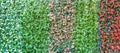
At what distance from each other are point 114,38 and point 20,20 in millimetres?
1548

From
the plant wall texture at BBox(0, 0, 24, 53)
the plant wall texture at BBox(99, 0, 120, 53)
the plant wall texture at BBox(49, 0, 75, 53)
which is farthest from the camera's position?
the plant wall texture at BBox(99, 0, 120, 53)

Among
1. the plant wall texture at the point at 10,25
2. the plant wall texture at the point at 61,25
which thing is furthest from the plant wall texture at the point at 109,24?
the plant wall texture at the point at 10,25

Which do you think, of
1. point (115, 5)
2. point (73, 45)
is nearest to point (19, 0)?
point (73, 45)

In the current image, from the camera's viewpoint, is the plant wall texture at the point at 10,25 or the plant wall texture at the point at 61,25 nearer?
the plant wall texture at the point at 10,25

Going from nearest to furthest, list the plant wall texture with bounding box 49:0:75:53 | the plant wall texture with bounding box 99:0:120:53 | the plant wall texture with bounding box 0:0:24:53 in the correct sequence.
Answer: the plant wall texture with bounding box 0:0:24:53
the plant wall texture with bounding box 49:0:75:53
the plant wall texture with bounding box 99:0:120:53

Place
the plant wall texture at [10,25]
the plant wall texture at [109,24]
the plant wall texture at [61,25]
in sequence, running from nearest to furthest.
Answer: the plant wall texture at [10,25] → the plant wall texture at [61,25] → the plant wall texture at [109,24]

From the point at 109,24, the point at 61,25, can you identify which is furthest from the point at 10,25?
the point at 109,24

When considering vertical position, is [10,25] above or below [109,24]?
above

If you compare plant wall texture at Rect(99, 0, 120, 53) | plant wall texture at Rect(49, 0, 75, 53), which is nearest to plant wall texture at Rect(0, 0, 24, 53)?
plant wall texture at Rect(49, 0, 75, 53)

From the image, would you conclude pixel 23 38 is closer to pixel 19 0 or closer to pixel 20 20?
pixel 20 20

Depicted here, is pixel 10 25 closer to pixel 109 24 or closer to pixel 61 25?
pixel 61 25

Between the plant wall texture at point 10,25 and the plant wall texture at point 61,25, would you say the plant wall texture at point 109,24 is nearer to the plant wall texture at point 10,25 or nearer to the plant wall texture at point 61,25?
the plant wall texture at point 61,25

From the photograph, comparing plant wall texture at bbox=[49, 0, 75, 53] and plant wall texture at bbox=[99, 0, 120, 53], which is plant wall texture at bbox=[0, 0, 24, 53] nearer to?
plant wall texture at bbox=[49, 0, 75, 53]

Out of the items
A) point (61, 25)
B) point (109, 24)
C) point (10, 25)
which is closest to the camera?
point (10, 25)
